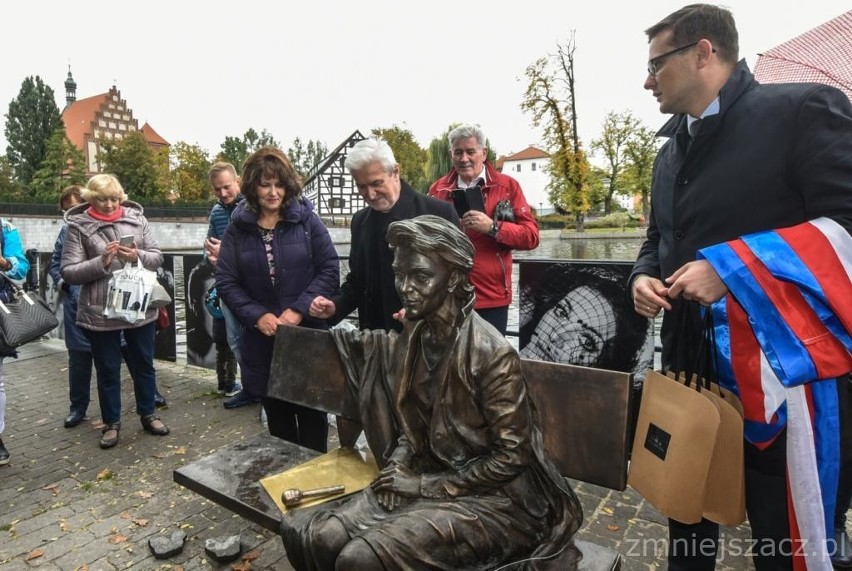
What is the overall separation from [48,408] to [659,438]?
19.2ft

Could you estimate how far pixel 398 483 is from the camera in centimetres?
200

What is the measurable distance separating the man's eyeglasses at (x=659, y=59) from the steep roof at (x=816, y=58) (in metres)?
0.94

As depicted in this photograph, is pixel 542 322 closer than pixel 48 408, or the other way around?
pixel 542 322

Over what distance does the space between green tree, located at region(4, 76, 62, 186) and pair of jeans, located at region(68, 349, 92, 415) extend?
229 ft

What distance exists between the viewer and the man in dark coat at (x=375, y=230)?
3.03 metres

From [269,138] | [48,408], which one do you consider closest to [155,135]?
[269,138]

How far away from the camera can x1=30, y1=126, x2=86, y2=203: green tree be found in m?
51.9

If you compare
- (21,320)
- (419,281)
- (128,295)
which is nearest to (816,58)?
(419,281)

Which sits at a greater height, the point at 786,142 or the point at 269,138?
the point at 269,138

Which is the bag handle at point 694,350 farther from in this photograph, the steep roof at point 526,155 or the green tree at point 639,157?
the steep roof at point 526,155

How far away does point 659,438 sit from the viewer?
1.99 m

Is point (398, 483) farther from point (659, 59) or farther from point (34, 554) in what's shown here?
point (34, 554)

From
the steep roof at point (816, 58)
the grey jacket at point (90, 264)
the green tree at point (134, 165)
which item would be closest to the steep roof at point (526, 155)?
the green tree at point (134, 165)

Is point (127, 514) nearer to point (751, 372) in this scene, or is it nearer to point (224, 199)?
point (224, 199)
